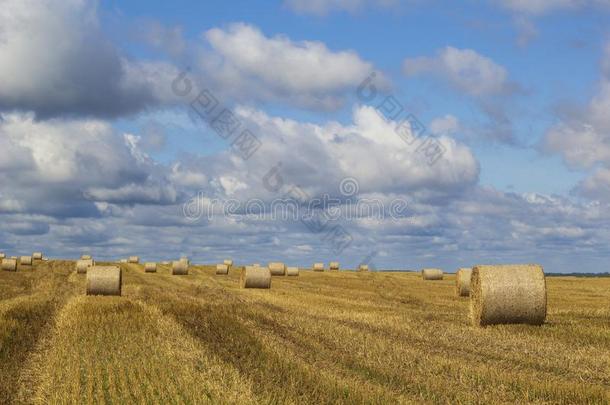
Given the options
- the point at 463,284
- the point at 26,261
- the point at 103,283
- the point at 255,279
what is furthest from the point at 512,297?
the point at 26,261

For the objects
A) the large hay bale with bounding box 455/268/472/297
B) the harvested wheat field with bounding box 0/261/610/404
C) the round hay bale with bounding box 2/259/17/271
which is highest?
the round hay bale with bounding box 2/259/17/271

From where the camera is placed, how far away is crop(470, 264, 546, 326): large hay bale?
18188mm

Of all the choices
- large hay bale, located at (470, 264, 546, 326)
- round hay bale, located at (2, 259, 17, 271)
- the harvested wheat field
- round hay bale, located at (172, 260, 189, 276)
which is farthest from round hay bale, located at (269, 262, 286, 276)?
large hay bale, located at (470, 264, 546, 326)

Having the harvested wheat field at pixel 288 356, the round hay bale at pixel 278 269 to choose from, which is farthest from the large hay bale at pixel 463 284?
the round hay bale at pixel 278 269

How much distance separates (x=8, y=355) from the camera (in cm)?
1258

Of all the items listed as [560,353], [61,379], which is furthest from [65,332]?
[560,353]

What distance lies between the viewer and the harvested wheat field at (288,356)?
9.28m

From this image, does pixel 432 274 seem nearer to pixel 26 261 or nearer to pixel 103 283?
pixel 103 283

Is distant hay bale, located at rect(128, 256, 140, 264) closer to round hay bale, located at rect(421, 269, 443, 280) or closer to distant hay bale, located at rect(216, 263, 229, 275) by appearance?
distant hay bale, located at rect(216, 263, 229, 275)

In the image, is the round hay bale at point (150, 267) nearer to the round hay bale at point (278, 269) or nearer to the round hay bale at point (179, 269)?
the round hay bale at point (179, 269)

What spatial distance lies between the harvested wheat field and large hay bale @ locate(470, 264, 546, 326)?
0.49 m

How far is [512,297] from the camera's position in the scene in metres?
18.5

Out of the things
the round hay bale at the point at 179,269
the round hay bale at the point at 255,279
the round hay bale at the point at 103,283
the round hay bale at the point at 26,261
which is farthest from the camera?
the round hay bale at the point at 26,261

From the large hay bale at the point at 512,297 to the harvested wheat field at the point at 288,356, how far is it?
0.49 metres
